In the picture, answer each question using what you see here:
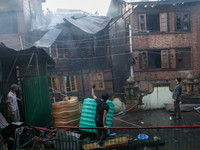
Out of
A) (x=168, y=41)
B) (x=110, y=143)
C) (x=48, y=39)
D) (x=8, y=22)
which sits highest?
(x=8, y=22)

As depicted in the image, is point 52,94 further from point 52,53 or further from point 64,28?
point 64,28

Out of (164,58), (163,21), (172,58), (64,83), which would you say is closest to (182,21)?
(163,21)

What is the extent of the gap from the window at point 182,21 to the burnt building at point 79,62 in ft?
23.3

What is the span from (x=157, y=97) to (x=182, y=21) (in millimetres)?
9899

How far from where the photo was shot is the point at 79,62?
15.9m

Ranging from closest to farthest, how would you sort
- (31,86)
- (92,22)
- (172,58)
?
(31,86), (92,22), (172,58)

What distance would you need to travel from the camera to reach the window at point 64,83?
16.0 m

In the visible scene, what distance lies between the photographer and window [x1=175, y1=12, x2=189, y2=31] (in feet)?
49.0

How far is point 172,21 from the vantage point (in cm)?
1486

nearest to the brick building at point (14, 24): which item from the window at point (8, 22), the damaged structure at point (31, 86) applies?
the window at point (8, 22)

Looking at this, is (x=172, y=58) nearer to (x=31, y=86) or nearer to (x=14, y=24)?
(x=31, y=86)

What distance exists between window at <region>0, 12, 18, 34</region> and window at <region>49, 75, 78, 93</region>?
7.20m

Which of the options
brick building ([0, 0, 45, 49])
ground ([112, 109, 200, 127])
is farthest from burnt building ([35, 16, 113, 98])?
ground ([112, 109, 200, 127])

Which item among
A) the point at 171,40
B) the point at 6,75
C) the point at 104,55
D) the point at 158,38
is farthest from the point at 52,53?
the point at 171,40
